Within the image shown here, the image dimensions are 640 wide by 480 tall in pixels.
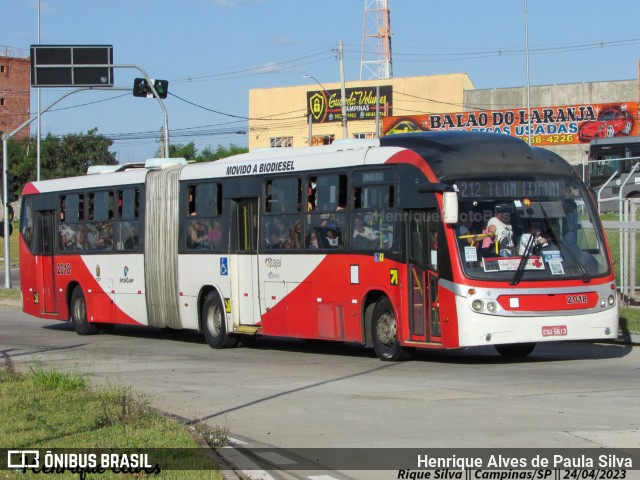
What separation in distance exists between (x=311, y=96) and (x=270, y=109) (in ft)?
13.8

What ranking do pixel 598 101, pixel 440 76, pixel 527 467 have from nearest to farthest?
pixel 527 467 < pixel 598 101 < pixel 440 76

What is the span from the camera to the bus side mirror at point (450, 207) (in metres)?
15.4

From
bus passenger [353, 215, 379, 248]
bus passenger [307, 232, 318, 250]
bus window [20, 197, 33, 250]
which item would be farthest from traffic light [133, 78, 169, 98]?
bus passenger [353, 215, 379, 248]

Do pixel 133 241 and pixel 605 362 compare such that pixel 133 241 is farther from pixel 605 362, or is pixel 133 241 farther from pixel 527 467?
pixel 527 467

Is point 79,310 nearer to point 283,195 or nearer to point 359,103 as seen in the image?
point 283,195

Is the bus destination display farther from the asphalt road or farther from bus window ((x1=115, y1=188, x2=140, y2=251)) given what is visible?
→ bus window ((x1=115, y1=188, x2=140, y2=251))

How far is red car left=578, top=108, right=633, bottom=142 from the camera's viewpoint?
6800 cm

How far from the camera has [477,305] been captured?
15.4 metres

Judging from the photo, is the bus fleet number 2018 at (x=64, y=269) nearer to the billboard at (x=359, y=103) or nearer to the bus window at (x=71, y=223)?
the bus window at (x=71, y=223)

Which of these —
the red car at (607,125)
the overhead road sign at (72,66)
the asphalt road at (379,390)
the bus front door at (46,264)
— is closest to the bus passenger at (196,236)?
the asphalt road at (379,390)

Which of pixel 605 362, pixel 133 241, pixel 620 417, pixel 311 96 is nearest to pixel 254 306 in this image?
pixel 133 241

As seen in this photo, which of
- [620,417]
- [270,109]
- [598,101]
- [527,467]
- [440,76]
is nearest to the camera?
[527,467]

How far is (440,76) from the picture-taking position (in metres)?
82.1

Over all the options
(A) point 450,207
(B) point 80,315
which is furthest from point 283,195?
(B) point 80,315
